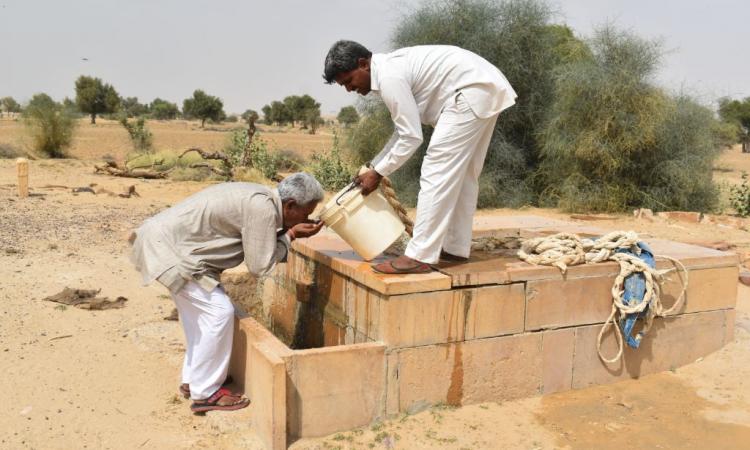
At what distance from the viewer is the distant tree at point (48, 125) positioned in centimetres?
1988

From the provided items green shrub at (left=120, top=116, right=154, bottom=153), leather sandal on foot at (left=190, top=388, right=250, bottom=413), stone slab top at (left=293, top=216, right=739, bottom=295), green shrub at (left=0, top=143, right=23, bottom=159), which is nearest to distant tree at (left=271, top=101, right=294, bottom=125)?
green shrub at (left=120, top=116, right=154, bottom=153)

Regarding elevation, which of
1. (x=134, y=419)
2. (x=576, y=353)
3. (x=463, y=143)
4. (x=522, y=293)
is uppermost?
(x=463, y=143)

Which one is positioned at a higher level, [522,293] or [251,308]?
[522,293]

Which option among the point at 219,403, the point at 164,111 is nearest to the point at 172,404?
the point at 219,403

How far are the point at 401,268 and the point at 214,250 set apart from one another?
103cm

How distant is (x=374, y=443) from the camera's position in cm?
367

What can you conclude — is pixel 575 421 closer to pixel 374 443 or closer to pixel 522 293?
pixel 522 293

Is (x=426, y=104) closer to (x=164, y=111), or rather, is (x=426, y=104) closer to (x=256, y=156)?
(x=256, y=156)

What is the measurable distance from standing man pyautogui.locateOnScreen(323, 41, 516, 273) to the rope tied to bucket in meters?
0.78

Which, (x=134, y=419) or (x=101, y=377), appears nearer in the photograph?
(x=134, y=419)

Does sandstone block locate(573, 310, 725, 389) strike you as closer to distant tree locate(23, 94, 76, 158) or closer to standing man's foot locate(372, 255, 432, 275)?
standing man's foot locate(372, 255, 432, 275)

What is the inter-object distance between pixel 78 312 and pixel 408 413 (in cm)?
322

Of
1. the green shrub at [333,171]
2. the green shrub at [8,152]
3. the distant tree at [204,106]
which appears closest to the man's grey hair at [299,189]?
the green shrub at [333,171]

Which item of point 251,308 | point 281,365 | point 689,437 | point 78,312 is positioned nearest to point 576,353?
point 689,437
